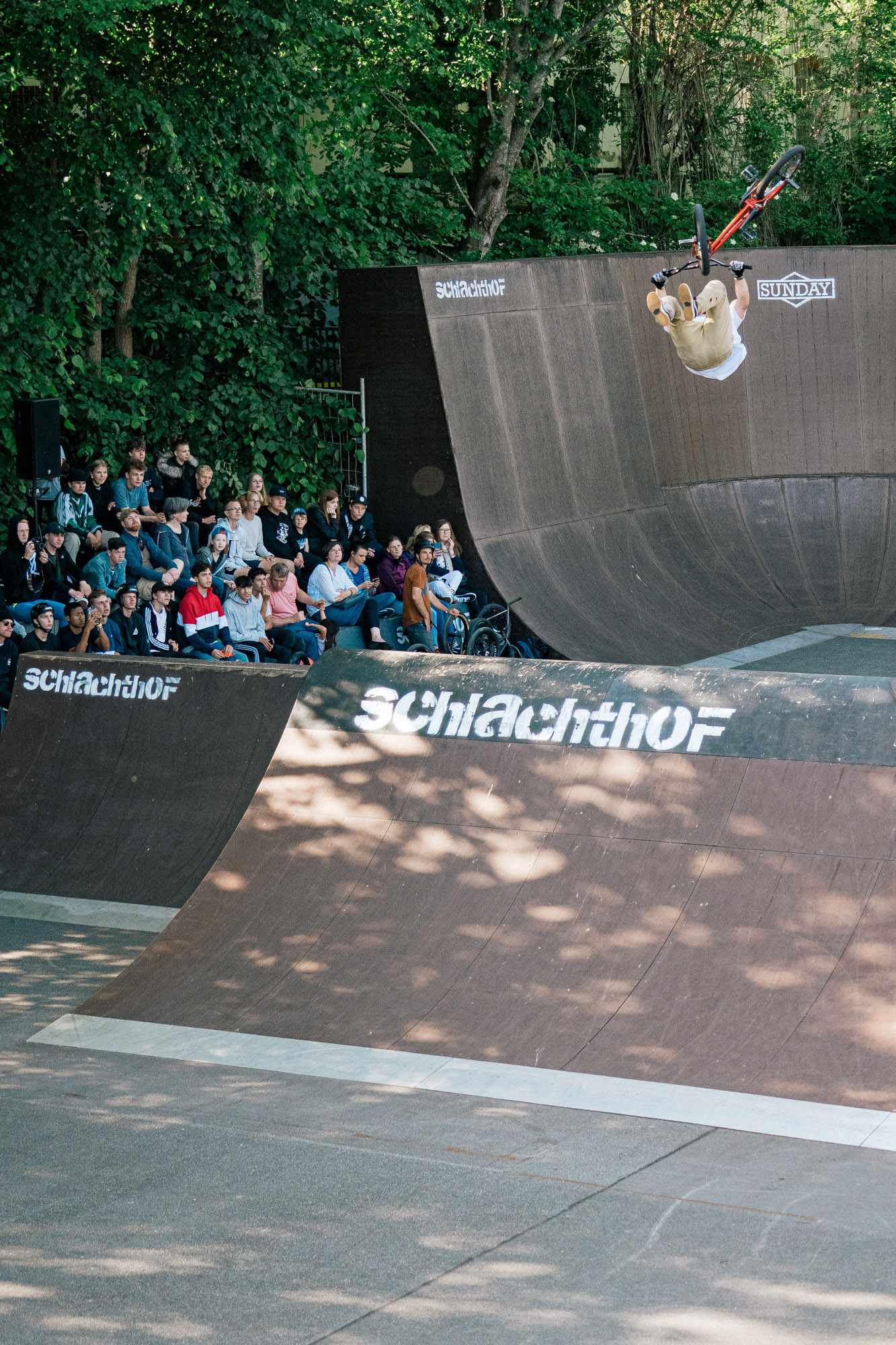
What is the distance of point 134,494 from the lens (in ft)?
43.4

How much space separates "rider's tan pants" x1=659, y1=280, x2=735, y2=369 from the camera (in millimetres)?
14641

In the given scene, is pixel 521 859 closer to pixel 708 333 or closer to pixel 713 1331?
pixel 713 1331

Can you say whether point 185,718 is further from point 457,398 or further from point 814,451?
point 814,451

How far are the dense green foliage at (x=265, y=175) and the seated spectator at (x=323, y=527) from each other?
1584 millimetres

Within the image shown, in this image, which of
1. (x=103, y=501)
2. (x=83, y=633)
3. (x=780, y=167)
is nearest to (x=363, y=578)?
(x=103, y=501)

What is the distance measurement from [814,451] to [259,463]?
7.35 m

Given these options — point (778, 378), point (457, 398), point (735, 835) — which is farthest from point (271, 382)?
point (735, 835)

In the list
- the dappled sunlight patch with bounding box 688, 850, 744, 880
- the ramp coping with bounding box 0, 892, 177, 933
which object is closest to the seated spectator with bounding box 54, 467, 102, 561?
the ramp coping with bounding box 0, 892, 177, 933

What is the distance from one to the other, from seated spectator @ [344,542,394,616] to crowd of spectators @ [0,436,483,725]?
17mm

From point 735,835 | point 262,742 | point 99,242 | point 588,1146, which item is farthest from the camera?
point 99,242

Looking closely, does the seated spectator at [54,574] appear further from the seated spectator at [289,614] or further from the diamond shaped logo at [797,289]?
the diamond shaped logo at [797,289]

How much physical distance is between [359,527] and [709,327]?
435cm

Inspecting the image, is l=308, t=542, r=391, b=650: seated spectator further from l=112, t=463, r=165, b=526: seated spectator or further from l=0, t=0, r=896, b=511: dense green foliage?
l=0, t=0, r=896, b=511: dense green foliage

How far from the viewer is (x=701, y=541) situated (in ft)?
58.8
